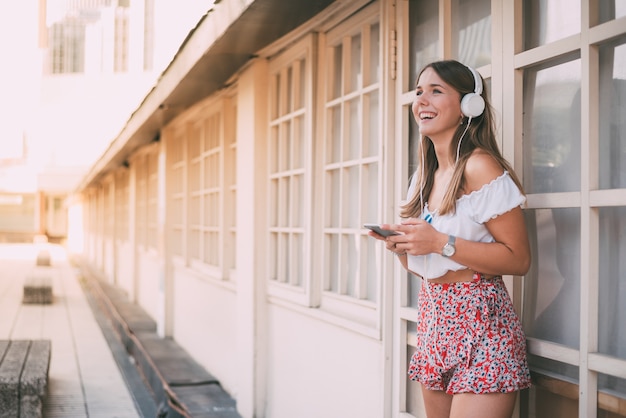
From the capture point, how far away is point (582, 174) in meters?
2.27

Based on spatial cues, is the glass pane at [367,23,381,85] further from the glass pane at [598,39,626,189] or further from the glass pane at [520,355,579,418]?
the glass pane at [520,355,579,418]

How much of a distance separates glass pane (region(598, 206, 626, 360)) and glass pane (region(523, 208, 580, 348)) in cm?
13

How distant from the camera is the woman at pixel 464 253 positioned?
214 centimetres

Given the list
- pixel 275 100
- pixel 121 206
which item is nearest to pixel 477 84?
pixel 275 100

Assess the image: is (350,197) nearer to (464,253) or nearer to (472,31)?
(472,31)

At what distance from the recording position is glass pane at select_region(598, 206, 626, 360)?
218cm

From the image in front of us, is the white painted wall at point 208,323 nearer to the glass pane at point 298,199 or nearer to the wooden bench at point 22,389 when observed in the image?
the wooden bench at point 22,389

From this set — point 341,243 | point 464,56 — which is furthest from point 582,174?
point 341,243

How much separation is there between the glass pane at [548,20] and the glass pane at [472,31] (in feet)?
0.92

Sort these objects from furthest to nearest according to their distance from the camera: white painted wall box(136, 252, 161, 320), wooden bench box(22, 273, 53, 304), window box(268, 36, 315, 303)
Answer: wooden bench box(22, 273, 53, 304) < white painted wall box(136, 252, 161, 320) < window box(268, 36, 315, 303)

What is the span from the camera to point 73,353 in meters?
9.52

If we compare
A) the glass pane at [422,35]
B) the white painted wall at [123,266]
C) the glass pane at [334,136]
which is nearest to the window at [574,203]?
the glass pane at [422,35]

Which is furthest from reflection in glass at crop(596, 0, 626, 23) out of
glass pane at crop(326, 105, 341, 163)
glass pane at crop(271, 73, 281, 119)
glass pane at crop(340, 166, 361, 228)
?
glass pane at crop(271, 73, 281, 119)

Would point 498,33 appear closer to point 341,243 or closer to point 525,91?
point 525,91
